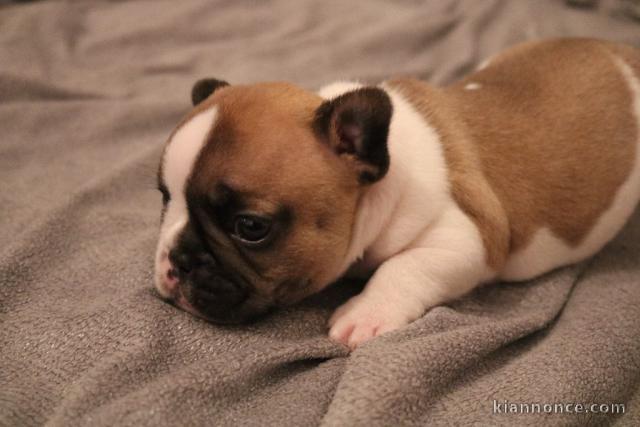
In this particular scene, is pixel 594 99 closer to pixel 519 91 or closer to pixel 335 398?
pixel 519 91

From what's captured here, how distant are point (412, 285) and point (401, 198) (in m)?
0.29

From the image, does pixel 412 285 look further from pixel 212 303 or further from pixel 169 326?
pixel 169 326

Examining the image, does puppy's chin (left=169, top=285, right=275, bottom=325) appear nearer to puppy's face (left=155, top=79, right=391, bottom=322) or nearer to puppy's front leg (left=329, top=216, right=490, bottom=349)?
puppy's face (left=155, top=79, right=391, bottom=322)

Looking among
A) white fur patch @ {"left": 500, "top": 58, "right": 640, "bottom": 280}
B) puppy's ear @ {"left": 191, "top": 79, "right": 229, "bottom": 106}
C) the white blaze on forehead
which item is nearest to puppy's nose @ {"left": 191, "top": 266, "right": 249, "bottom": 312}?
the white blaze on forehead

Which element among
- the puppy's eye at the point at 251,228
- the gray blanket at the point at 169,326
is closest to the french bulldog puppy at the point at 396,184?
the puppy's eye at the point at 251,228

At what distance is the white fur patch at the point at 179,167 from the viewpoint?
4.74 feet

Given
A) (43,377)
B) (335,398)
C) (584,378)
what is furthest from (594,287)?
(43,377)

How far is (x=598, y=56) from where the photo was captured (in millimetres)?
2199

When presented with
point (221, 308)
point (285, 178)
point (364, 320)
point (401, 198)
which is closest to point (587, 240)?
point (401, 198)

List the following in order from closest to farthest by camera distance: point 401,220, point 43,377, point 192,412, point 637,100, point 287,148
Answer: point 192,412
point 43,377
point 287,148
point 401,220
point 637,100

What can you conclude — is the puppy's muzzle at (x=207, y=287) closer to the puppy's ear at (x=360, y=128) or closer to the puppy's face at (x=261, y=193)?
the puppy's face at (x=261, y=193)

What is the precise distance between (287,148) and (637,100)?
156 cm

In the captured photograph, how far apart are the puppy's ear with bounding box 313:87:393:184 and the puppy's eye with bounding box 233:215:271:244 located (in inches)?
12.5

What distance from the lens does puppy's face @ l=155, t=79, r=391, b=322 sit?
1.40 meters
